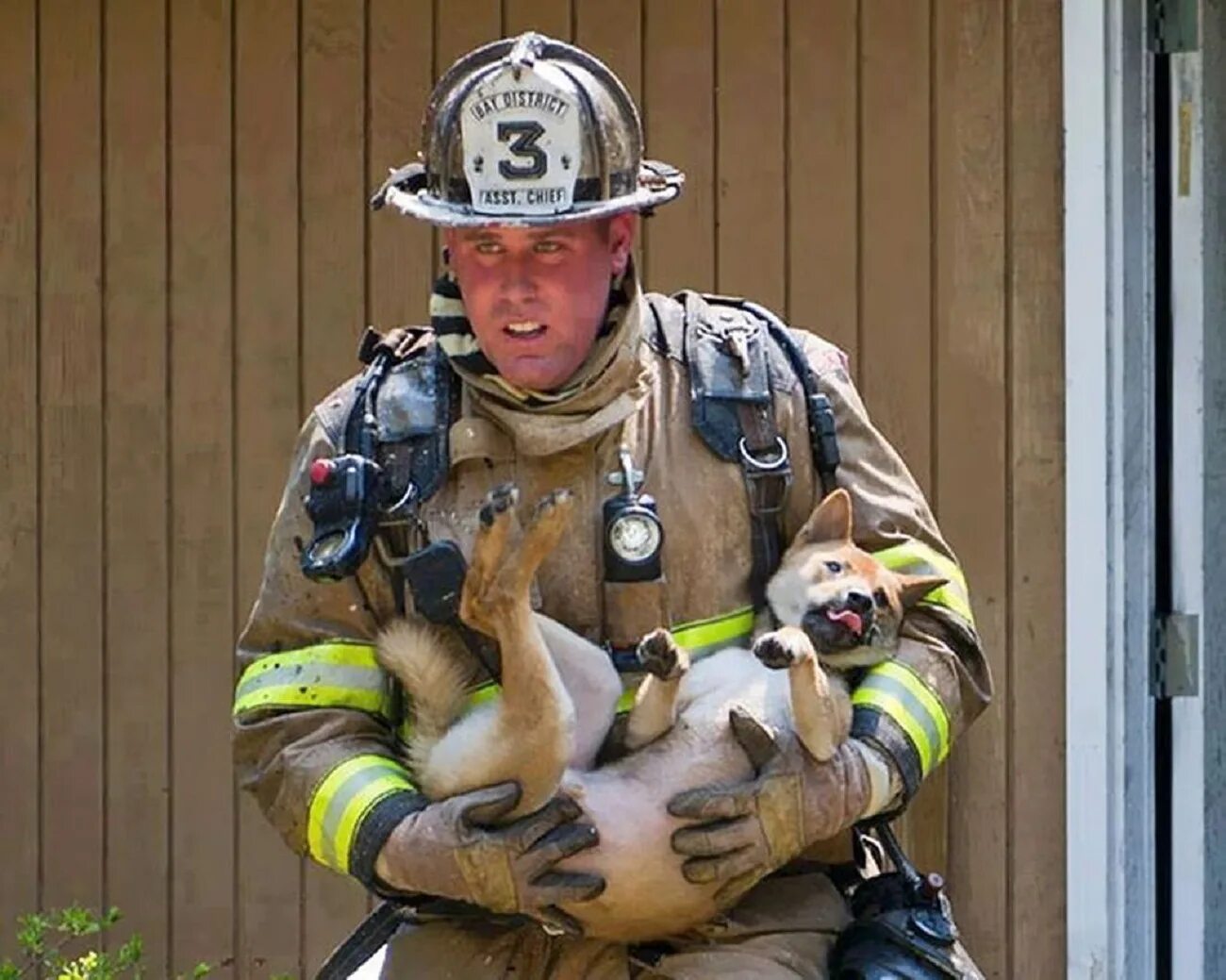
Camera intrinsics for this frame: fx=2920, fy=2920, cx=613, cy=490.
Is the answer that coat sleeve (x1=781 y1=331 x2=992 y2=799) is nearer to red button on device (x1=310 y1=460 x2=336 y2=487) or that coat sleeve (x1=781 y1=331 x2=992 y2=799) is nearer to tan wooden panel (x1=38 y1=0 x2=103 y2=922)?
red button on device (x1=310 y1=460 x2=336 y2=487)

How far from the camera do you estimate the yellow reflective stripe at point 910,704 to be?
12.6 feet

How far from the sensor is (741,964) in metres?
3.76

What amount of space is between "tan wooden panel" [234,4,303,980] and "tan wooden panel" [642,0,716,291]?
78 centimetres

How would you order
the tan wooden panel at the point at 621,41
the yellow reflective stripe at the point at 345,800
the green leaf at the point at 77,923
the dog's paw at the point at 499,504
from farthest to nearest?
1. the tan wooden panel at the point at 621,41
2. the green leaf at the point at 77,923
3. the yellow reflective stripe at the point at 345,800
4. the dog's paw at the point at 499,504

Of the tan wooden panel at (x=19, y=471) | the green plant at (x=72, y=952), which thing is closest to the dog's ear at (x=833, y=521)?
the green plant at (x=72, y=952)

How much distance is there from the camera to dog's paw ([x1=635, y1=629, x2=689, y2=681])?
3.64 m

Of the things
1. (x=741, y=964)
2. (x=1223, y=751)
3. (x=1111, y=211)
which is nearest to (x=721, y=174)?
(x=1111, y=211)

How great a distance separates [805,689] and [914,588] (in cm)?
35

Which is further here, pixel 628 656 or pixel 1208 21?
pixel 1208 21

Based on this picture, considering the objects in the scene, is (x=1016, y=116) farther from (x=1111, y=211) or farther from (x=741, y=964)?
(x=741, y=964)

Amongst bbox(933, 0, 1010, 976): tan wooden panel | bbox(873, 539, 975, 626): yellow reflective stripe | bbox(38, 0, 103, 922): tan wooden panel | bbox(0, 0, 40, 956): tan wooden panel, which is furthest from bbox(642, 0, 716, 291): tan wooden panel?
bbox(873, 539, 975, 626): yellow reflective stripe

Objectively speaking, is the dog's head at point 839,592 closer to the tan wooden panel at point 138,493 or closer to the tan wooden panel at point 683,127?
the tan wooden panel at point 683,127

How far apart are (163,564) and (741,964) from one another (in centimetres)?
279

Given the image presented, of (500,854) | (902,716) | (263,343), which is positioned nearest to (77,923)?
(263,343)
